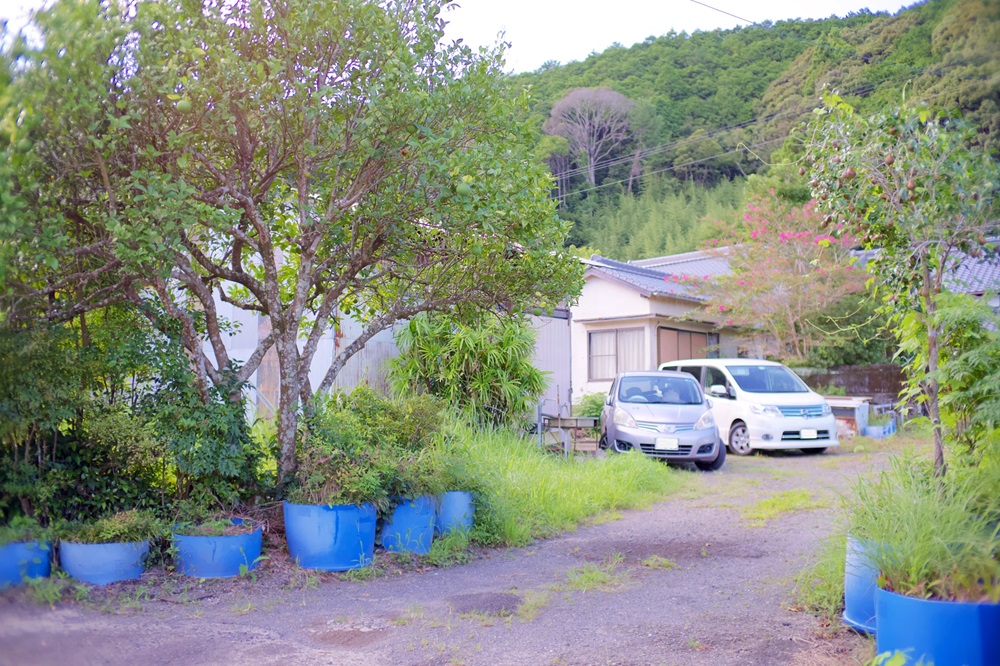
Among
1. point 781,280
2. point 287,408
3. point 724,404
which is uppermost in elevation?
point 781,280

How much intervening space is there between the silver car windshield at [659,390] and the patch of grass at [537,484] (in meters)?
1.36

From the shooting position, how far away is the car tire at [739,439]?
1416 cm

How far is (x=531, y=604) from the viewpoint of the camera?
5125 mm

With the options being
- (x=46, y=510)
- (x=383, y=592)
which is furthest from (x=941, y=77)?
(x=46, y=510)

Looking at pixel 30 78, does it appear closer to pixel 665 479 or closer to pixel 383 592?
pixel 383 592

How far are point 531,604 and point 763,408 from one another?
973 cm

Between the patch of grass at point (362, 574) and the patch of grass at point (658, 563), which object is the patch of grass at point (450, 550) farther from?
the patch of grass at point (658, 563)

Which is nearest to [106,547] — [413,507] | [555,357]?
[413,507]

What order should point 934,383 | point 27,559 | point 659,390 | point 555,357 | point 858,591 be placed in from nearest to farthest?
point 858,591
point 934,383
point 27,559
point 659,390
point 555,357

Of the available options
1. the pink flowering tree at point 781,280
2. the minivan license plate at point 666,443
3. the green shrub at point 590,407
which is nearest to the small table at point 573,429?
the minivan license plate at point 666,443

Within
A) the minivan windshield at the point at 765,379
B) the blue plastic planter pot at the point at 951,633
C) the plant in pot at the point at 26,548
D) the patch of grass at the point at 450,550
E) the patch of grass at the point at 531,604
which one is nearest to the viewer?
the blue plastic planter pot at the point at 951,633

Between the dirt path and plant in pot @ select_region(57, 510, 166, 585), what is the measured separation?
0.64ft

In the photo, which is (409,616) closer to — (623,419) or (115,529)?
(115,529)

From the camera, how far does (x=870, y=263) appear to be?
5.23 m
